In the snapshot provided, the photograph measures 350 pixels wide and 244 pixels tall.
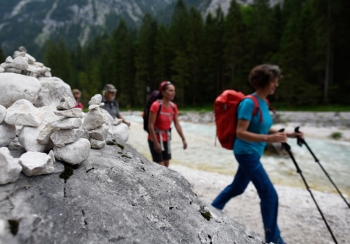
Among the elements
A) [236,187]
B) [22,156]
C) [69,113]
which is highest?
[69,113]

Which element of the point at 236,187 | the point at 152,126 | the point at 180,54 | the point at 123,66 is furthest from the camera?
the point at 123,66

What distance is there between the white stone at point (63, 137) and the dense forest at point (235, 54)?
2818 centimetres

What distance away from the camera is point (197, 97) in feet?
130

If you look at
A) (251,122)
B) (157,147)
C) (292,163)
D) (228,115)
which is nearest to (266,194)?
(251,122)

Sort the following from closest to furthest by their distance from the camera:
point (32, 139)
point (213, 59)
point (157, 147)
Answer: point (32, 139)
point (157, 147)
point (213, 59)

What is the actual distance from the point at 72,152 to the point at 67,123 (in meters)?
0.19

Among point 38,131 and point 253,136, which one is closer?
point 38,131

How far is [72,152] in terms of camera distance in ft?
4.50

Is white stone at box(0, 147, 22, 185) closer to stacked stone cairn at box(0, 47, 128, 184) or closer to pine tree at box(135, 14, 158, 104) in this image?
stacked stone cairn at box(0, 47, 128, 184)

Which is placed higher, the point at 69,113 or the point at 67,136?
the point at 69,113

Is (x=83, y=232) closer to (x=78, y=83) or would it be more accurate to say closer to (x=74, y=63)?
(x=78, y=83)

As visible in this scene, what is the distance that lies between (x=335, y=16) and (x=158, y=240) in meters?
30.1

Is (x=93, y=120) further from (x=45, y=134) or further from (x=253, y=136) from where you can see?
(x=253, y=136)

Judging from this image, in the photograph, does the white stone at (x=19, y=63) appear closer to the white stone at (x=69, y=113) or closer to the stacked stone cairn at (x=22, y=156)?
the stacked stone cairn at (x=22, y=156)
